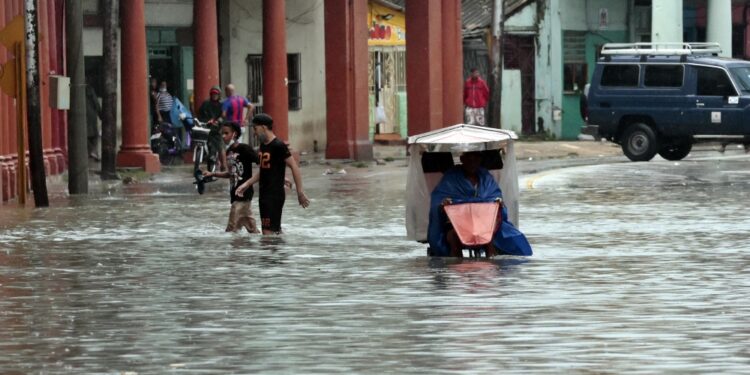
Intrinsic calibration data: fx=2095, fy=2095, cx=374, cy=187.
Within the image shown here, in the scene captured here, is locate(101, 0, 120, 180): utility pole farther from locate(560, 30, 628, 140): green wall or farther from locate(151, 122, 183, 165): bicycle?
locate(560, 30, 628, 140): green wall

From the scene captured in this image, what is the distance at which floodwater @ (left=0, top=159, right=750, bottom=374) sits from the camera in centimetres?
1162

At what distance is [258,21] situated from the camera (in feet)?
156

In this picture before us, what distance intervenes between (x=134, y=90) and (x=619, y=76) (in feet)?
32.3

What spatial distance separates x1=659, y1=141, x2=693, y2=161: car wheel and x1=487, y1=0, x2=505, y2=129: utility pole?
36.8 feet

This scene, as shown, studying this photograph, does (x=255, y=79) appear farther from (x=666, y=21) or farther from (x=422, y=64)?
(x=666, y=21)

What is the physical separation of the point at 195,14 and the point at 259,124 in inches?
777

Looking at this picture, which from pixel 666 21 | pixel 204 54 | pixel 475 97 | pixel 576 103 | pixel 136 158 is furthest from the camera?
pixel 576 103

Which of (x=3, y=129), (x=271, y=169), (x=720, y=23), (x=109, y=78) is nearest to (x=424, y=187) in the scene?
(x=271, y=169)

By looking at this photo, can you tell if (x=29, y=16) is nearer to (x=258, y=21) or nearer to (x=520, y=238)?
(x=520, y=238)

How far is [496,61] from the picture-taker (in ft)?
178

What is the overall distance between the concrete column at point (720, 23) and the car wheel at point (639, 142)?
15717 mm

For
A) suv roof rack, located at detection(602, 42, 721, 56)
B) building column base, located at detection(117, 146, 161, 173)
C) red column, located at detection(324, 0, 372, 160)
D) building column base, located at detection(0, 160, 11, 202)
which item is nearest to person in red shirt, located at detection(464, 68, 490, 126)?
red column, located at detection(324, 0, 372, 160)

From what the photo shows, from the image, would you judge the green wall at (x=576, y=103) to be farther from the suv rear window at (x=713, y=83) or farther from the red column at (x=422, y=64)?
the suv rear window at (x=713, y=83)

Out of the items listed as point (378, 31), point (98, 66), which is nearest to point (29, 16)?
point (98, 66)
